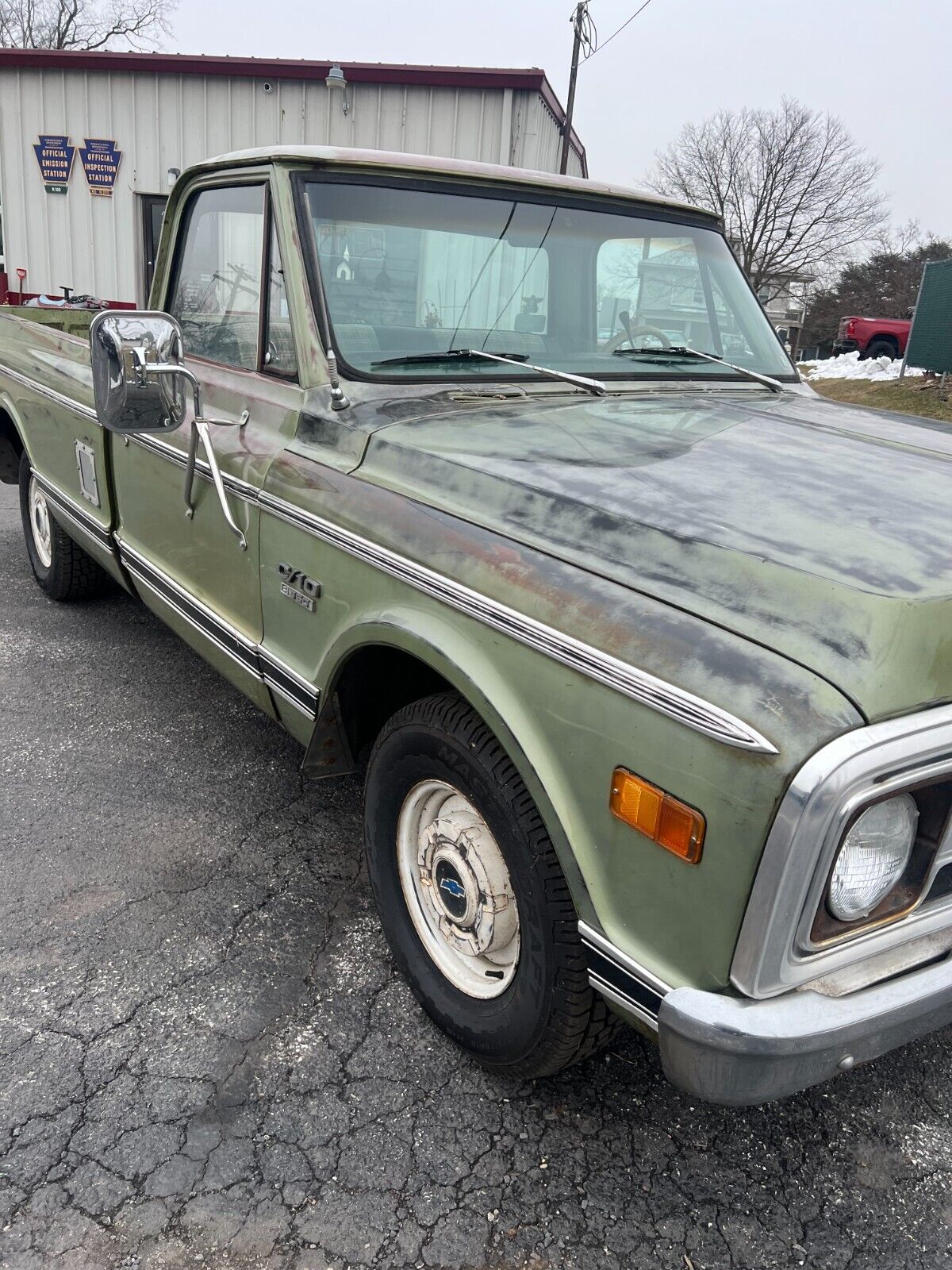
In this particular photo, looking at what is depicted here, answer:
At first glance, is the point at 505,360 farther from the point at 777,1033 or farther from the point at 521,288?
the point at 777,1033

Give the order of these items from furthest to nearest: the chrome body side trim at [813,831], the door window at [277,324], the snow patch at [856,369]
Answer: the snow patch at [856,369]
the door window at [277,324]
the chrome body side trim at [813,831]

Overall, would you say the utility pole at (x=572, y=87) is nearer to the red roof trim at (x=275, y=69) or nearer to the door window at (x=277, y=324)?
the red roof trim at (x=275, y=69)

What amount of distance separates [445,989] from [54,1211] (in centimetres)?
85

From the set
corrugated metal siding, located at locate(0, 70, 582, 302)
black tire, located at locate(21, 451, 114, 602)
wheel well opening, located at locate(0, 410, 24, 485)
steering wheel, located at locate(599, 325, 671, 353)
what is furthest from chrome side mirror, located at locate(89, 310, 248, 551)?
corrugated metal siding, located at locate(0, 70, 582, 302)

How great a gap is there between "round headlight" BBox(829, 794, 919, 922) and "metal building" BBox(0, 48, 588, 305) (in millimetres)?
11312

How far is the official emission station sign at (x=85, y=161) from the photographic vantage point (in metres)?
12.4

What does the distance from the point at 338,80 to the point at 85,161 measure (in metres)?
3.80

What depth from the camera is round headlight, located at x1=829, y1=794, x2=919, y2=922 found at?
4.60 feet

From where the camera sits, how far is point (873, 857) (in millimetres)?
1431

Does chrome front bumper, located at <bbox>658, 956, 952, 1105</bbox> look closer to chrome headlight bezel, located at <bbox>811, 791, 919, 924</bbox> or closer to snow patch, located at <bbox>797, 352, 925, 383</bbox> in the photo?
chrome headlight bezel, located at <bbox>811, 791, 919, 924</bbox>

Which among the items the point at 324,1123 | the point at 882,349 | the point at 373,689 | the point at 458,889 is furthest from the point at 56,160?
the point at 882,349

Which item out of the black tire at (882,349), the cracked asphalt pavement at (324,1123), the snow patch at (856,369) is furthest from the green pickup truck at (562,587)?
the black tire at (882,349)

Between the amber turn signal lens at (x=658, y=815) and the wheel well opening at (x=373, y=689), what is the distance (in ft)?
2.41

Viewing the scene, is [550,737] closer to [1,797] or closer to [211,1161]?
[211,1161]
